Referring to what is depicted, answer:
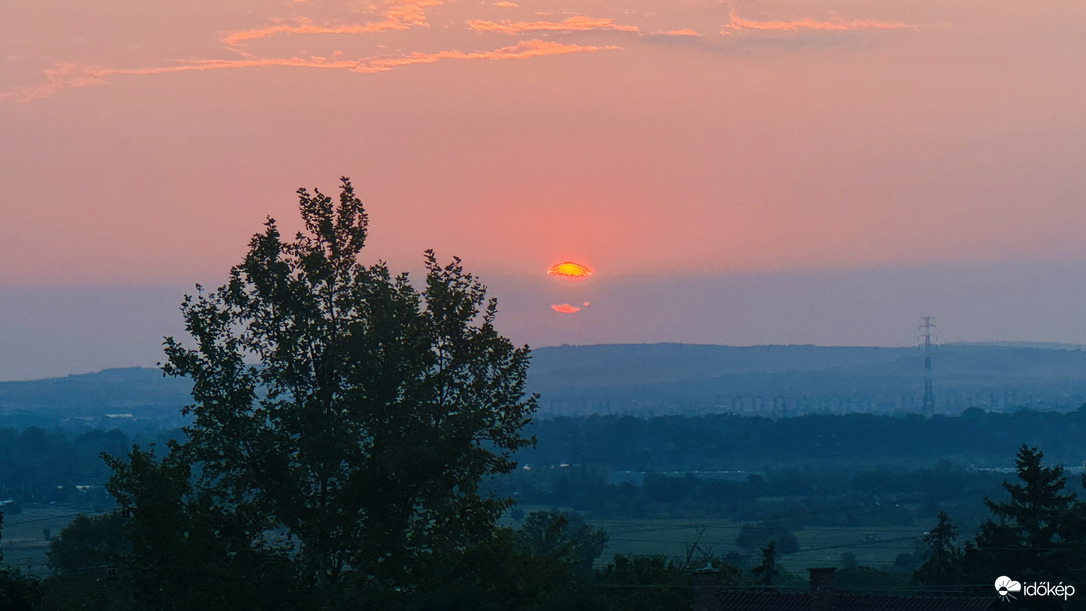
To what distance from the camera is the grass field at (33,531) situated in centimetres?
10938

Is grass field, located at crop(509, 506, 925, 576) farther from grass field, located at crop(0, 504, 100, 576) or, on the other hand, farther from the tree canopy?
the tree canopy

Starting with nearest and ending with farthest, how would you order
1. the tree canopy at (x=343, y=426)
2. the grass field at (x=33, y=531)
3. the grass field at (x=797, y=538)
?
the tree canopy at (x=343, y=426)
the grass field at (x=33, y=531)
the grass field at (x=797, y=538)

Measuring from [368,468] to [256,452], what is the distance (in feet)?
10.4

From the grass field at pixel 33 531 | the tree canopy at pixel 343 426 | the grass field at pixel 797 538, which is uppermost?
the tree canopy at pixel 343 426

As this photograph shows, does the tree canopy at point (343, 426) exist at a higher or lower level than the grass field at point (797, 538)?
higher

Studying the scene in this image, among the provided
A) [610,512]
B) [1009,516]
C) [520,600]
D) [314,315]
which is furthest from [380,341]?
[610,512]

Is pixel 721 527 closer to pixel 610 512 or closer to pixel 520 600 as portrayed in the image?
pixel 610 512

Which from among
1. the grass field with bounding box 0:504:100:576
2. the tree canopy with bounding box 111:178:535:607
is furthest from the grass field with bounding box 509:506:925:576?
the tree canopy with bounding box 111:178:535:607

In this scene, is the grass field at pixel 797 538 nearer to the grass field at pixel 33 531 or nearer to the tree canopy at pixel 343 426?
the grass field at pixel 33 531

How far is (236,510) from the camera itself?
38000mm

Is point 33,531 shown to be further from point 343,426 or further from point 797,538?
point 343,426

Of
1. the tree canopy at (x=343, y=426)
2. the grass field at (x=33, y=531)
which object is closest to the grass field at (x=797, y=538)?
the grass field at (x=33, y=531)

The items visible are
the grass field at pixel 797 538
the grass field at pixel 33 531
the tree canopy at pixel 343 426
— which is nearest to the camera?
the tree canopy at pixel 343 426

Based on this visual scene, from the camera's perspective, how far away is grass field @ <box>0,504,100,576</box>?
109m
